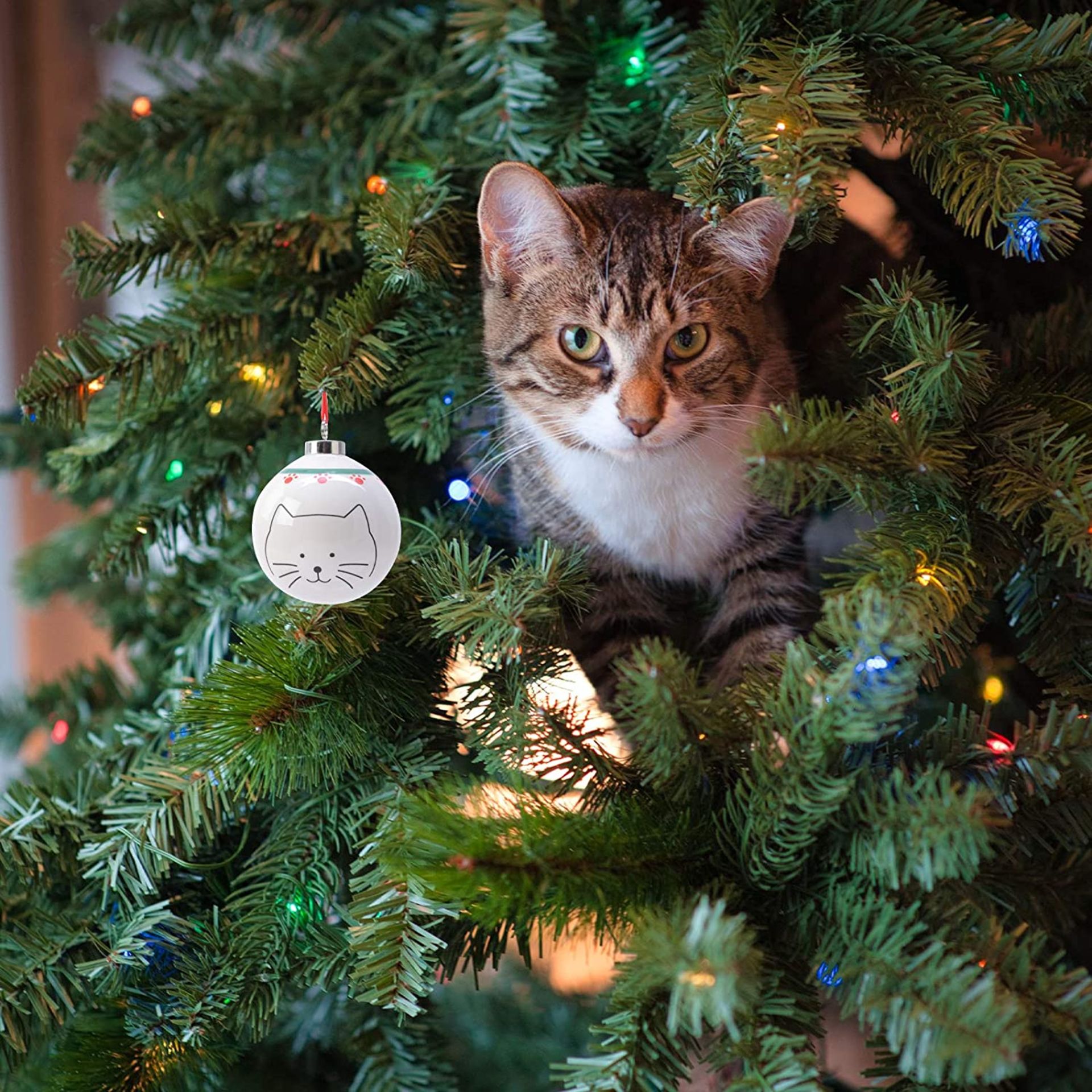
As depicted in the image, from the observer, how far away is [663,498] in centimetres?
93

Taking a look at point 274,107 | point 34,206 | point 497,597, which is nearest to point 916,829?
point 497,597

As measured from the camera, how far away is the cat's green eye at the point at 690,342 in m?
0.89

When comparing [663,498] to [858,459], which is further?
[663,498]

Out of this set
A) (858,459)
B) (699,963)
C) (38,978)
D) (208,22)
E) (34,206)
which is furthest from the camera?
(34,206)

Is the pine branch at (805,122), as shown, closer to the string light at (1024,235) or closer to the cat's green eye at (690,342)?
the string light at (1024,235)

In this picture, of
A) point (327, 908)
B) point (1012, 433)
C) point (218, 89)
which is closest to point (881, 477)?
point (1012, 433)

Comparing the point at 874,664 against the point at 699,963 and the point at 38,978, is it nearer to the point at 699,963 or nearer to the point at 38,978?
the point at 699,963

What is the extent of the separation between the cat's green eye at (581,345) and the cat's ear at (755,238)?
5.3 inches

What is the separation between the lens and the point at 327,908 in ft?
2.24

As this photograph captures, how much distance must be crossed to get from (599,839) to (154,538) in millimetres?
526

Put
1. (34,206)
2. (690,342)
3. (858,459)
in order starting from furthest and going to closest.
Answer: (34,206) → (690,342) → (858,459)

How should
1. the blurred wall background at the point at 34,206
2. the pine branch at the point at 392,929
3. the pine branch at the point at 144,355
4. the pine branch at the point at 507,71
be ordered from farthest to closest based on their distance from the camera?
1. the blurred wall background at the point at 34,206
2. the pine branch at the point at 507,71
3. the pine branch at the point at 144,355
4. the pine branch at the point at 392,929

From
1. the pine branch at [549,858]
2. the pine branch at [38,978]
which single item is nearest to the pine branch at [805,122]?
the pine branch at [549,858]

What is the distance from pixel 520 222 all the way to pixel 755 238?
204mm
